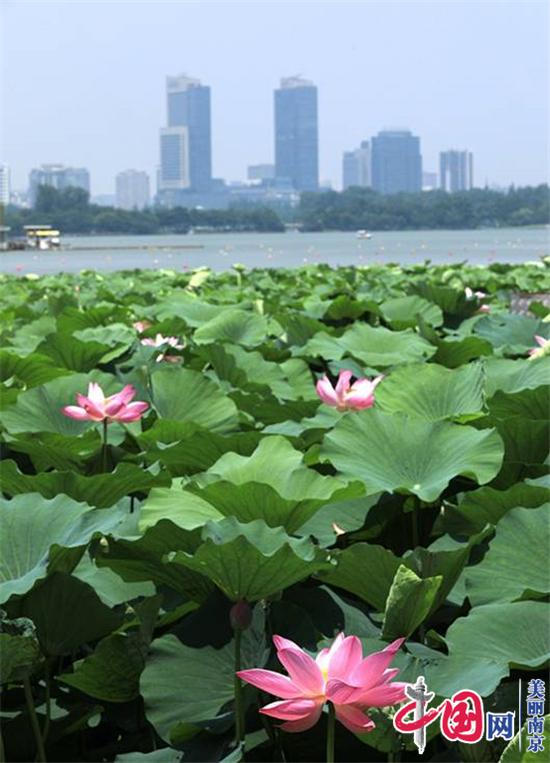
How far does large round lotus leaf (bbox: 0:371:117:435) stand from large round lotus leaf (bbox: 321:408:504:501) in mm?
513

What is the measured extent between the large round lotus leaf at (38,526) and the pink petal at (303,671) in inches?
14.7

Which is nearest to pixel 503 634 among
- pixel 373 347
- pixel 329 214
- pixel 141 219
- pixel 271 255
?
pixel 373 347

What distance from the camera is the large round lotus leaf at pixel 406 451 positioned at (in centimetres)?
129

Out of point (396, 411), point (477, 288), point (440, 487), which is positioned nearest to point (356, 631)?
point (440, 487)

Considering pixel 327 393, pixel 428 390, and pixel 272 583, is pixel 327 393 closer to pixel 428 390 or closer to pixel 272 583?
pixel 428 390

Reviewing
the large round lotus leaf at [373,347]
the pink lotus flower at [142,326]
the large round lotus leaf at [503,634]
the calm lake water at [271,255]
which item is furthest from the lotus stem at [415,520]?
the calm lake water at [271,255]

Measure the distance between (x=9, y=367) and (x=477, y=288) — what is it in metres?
4.04

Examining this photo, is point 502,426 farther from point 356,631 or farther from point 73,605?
point 73,605

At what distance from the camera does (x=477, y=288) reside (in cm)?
585

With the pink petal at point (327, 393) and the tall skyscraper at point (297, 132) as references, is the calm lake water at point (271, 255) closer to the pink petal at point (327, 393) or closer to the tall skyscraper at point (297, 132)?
the tall skyscraper at point (297, 132)

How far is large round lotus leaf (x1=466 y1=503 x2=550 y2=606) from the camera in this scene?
3.53 feet

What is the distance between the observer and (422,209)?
41.8 metres

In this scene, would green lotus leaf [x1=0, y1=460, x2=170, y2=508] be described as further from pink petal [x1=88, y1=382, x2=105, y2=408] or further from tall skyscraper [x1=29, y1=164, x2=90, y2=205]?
tall skyscraper [x1=29, y1=164, x2=90, y2=205]

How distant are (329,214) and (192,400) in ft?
152
